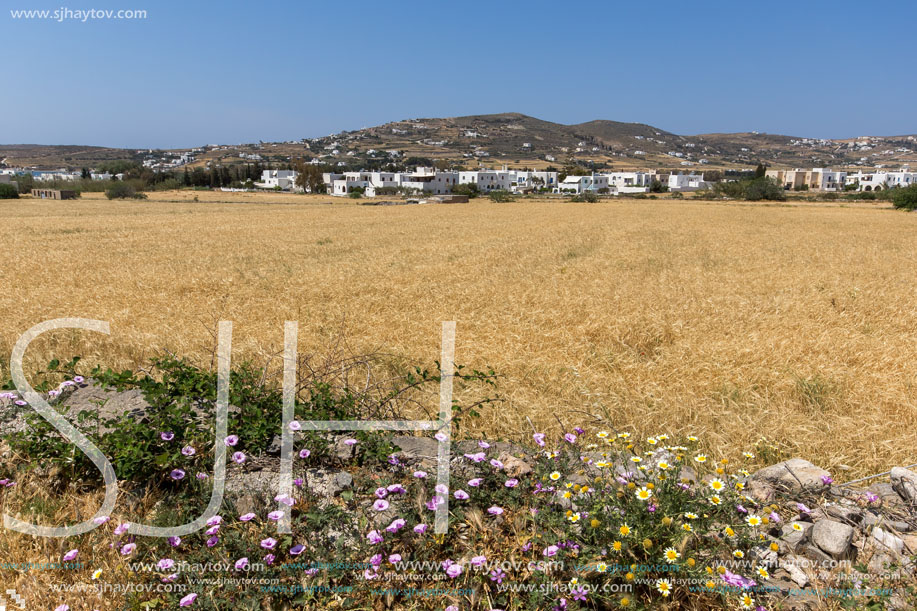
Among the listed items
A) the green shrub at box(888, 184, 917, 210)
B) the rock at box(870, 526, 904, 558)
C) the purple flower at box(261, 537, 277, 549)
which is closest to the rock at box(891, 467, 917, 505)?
the rock at box(870, 526, 904, 558)

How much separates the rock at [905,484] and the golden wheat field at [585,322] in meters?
0.61

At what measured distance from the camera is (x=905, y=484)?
11.0ft

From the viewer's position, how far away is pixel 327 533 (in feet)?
9.49

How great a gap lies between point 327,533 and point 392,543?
0.38 meters

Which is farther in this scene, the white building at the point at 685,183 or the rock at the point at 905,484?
the white building at the point at 685,183

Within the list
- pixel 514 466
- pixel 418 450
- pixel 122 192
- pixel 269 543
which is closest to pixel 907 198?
pixel 514 466

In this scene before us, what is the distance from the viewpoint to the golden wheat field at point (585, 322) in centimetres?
509

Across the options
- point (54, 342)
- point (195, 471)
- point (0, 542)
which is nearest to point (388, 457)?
point (195, 471)

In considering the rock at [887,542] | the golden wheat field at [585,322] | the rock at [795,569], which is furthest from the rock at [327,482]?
the rock at [887,542]

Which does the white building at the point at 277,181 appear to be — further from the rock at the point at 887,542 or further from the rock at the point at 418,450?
the rock at the point at 887,542

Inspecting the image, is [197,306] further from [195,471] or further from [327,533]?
[327,533]

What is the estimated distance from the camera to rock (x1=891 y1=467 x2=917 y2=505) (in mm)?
3264

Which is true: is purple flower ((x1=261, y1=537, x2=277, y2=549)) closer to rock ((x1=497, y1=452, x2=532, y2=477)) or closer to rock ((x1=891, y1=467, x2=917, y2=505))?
rock ((x1=497, y1=452, x2=532, y2=477))

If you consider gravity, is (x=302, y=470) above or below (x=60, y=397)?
below
